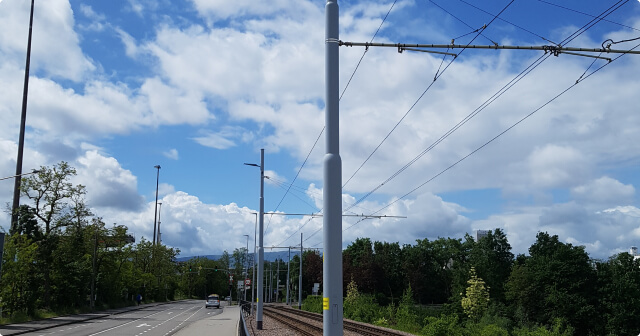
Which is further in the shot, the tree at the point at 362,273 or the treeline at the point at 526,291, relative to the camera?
the tree at the point at 362,273

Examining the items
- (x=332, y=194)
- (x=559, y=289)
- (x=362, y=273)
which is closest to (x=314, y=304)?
(x=559, y=289)

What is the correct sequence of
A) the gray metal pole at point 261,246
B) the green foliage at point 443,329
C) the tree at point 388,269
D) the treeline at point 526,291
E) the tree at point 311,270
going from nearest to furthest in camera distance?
the green foliage at point 443,329 < the gray metal pole at point 261,246 < the treeline at point 526,291 < the tree at point 388,269 < the tree at point 311,270

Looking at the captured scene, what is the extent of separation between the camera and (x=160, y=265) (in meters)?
105

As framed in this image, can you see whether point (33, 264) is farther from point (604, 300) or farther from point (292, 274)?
point (292, 274)

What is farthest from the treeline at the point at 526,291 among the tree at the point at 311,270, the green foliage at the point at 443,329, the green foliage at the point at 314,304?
the tree at the point at 311,270

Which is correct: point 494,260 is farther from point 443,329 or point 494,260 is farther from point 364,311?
point 443,329

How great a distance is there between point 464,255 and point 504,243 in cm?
1469

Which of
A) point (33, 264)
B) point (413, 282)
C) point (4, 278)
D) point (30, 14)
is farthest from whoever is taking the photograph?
point (413, 282)

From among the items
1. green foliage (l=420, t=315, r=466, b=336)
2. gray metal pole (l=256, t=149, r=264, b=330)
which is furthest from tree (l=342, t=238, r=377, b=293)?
green foliage (l=420, t=315, r=466, b=336)

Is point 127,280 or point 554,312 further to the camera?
point 127,280

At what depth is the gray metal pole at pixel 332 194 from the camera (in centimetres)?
941

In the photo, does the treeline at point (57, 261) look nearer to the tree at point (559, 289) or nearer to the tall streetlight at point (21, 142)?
the tall streetlight at point (21, 142)

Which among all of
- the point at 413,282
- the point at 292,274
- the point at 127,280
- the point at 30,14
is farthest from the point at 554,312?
the point at 292,274

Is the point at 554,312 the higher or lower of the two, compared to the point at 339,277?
lower
